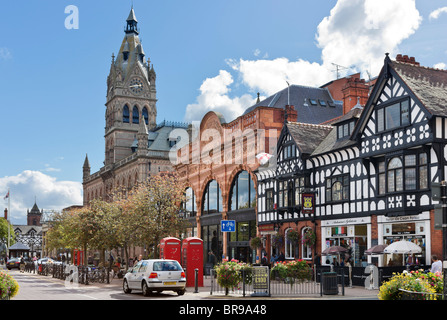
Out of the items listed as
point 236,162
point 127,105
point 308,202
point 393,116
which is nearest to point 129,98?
point 127,105

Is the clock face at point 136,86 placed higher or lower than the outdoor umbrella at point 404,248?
higher

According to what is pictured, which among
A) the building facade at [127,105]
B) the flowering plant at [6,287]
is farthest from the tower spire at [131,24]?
the flowering plant at [6,287]

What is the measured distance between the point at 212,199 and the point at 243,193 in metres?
6.15

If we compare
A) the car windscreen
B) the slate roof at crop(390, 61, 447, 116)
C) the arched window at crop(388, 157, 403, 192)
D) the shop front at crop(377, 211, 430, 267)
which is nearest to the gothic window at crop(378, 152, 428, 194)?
the arched window at crop(388, 157, 403, 192)

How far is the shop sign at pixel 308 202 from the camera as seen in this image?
35.0 m

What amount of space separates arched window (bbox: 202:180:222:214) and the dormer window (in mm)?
16392

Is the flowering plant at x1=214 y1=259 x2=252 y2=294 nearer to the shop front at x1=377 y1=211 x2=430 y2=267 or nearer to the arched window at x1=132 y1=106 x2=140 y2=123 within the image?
the shop front at x1=377 y1=211 x2=430 y2=267

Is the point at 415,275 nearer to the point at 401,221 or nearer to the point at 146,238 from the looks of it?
the point at 401,221

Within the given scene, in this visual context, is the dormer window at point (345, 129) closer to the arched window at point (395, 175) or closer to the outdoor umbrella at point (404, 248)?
the arched window at point (395, 175)

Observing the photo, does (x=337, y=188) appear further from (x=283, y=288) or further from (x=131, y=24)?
(x=131, y=24)

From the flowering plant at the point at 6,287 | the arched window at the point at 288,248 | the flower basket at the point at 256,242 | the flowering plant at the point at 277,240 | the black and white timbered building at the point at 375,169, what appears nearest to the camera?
the flowering plant at the point at 6,287

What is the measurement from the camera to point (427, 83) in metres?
29.9

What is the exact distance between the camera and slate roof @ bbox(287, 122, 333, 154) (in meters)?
36.9

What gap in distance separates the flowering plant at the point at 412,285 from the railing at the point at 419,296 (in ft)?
0.84
